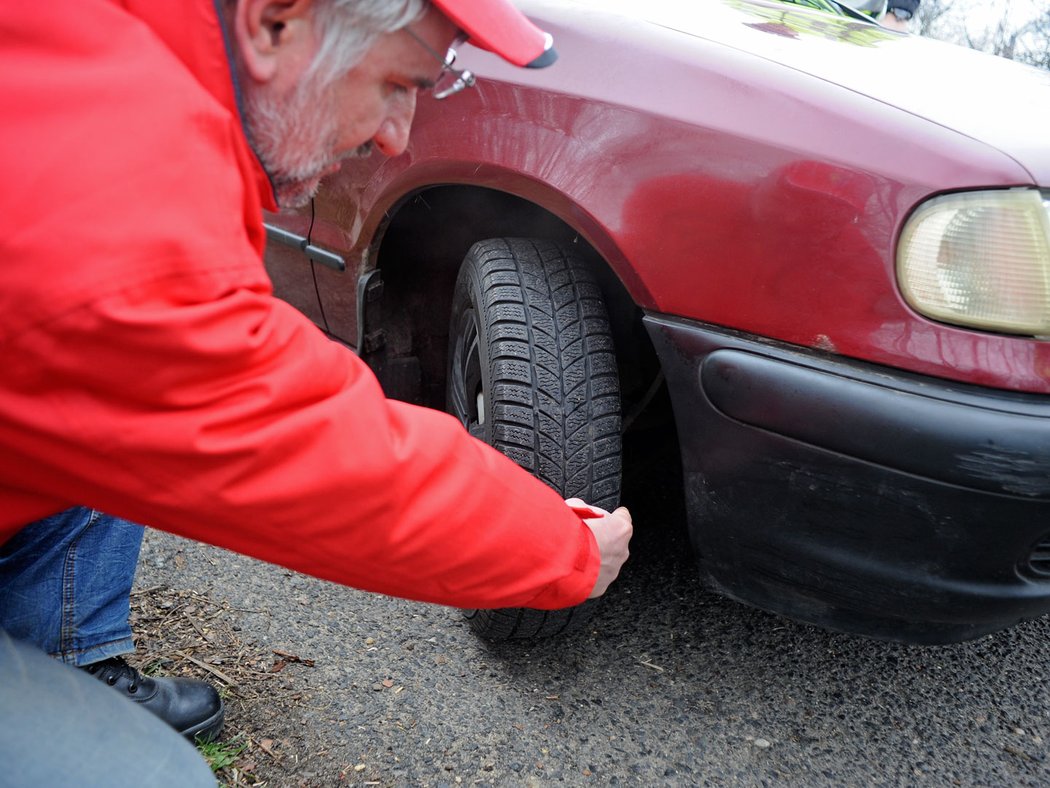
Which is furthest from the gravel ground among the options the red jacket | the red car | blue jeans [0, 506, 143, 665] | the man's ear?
the man's ear

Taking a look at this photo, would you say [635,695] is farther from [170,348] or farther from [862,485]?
[170,348]

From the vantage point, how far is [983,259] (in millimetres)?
1229

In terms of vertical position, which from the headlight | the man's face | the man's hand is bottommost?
the man's hand

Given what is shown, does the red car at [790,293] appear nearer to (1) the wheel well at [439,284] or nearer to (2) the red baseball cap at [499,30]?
(1) the wheel well at [439,284]

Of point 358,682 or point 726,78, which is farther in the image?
point 358,682

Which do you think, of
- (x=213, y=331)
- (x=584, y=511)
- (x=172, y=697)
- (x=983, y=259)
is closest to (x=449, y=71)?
(x=213, y=331)

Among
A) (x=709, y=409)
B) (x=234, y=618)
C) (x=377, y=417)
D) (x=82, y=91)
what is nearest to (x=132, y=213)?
(x=82, y=91)

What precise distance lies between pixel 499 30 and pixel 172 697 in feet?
4.19

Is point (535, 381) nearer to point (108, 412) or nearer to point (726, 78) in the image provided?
point (726, 78)

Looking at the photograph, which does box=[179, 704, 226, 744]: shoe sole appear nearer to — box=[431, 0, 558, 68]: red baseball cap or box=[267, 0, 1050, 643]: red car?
box=[267, 0, 1050, 643]: red car

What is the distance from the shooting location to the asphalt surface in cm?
160

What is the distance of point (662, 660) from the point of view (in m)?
1.88

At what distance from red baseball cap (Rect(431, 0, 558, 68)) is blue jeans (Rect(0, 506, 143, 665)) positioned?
3.32 feet

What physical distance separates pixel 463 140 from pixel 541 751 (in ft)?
3.82
